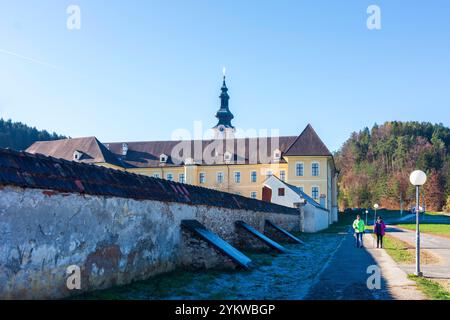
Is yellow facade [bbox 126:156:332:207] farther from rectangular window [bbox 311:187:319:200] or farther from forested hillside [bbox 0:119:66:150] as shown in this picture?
forested hillside [bbox 0:119:66:150]

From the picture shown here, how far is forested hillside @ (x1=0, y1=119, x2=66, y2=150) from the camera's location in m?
81.9

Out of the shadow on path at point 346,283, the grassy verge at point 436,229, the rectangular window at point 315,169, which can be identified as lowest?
the grassy verge at point 436,229

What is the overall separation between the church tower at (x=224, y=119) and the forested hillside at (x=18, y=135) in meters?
34.4

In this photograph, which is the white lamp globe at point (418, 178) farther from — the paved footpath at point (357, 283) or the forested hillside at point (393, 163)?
the forested hillside at point (393, 163)

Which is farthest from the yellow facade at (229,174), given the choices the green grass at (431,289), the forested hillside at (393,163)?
the green grass at (431,289)

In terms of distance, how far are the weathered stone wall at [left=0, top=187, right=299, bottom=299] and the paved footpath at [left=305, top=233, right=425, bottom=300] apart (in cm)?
269

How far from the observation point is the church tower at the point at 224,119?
76.2 m

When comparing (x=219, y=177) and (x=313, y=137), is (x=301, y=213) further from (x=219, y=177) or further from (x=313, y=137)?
(x=219, y=177)

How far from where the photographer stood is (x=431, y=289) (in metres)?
9.17

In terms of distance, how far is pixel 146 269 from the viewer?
375 inches

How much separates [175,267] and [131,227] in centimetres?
238

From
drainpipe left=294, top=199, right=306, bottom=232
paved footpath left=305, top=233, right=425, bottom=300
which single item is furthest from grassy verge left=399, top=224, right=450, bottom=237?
paved footpath left=305, top=233, right=425, bottom=300
